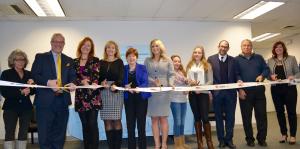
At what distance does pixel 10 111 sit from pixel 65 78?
1027 mm

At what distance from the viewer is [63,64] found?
3420 millimetres

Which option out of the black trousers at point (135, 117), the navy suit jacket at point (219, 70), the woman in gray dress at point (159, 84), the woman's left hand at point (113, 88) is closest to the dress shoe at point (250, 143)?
the navy suit jacket at point (219, 70)

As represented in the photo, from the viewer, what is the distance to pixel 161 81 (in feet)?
13.3

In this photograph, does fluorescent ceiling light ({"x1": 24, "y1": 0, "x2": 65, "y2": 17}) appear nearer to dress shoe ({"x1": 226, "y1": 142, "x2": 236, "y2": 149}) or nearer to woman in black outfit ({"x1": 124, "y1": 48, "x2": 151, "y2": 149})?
woman in black outfit ({"x1": 124, "y1": 48, "x2": 151, "y2": 149})

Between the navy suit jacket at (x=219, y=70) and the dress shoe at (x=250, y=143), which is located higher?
the navy suit jacket at (x=219, y=70)

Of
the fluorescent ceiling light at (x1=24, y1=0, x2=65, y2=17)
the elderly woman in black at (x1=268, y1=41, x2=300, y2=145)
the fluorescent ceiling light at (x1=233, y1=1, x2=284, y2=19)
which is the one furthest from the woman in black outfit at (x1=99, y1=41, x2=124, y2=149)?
the fluorescent ceiling light at (x1=233, y1=1, x2=284, y2=19)

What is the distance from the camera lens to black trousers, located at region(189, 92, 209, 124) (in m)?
4.20

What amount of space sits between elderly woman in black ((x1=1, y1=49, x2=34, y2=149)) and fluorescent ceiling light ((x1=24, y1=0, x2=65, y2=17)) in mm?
2177

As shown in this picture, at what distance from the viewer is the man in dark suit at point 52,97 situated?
3.26 meters

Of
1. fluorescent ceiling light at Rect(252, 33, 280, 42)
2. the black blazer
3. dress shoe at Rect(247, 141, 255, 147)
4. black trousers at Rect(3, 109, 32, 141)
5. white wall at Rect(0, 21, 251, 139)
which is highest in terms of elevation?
fluorescent ceiling light at Rect(252, 33, 280, 42)

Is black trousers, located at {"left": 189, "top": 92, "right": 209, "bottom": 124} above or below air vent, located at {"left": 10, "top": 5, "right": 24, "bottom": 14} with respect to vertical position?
below

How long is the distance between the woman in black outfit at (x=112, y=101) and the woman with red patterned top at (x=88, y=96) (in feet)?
0.36

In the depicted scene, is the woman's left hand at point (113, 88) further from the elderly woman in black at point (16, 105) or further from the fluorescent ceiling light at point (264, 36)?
the fluorescent ceiling light at point (264, 36)

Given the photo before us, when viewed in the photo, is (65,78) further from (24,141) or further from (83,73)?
(24,141)
